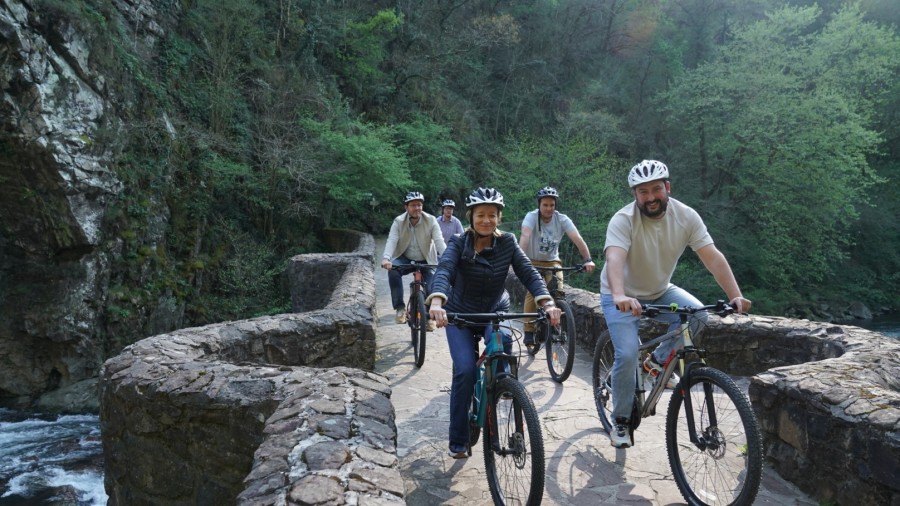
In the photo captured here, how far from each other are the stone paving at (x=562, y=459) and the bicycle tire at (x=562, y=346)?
0.45 ft

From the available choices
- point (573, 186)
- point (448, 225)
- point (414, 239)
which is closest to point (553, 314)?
point (414, 239)

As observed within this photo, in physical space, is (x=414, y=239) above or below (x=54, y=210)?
below

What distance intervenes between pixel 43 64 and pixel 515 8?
101 feet

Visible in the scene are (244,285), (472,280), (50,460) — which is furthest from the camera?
(244,285)

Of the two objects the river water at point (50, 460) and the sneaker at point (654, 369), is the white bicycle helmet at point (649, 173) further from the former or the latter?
the river water at point (50, 460)

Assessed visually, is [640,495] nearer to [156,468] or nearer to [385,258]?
[156,468]

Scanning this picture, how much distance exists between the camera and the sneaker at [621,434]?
3797mm

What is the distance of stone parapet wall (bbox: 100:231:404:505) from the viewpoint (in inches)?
99.4

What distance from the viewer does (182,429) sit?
3635 millimetres

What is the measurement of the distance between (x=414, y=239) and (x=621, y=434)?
13.1 feet

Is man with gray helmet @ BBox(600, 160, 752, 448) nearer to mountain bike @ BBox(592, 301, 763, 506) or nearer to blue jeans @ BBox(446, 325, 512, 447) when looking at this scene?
mountain bike @ BBox(592, 301, 763, 506)

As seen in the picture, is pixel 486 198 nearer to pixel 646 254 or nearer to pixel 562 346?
pixel 646 254

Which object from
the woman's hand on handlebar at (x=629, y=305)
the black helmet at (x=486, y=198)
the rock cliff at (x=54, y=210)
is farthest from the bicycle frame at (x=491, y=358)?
the rock cliff at (x=54, y=210)

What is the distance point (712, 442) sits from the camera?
3.20 meters
